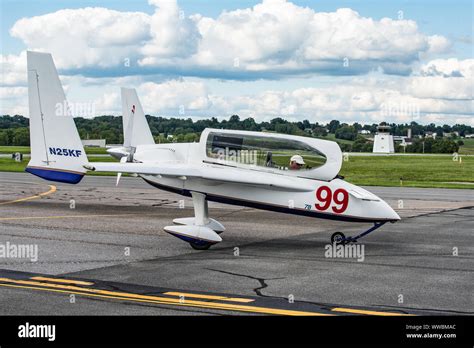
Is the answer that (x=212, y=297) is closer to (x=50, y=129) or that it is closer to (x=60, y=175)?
(x=60, y=175)

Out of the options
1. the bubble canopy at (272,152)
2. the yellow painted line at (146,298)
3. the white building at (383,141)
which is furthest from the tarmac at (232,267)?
the white building at (383,141)

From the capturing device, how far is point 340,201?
1756 cm

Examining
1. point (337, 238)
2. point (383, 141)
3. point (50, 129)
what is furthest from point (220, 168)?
point (383, 141)

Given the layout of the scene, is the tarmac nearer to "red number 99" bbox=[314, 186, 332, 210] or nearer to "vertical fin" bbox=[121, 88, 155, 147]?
"red number 99" bbox=[314, 186, 332, 210]

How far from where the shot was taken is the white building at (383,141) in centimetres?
15100

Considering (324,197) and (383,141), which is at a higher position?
(383,141)

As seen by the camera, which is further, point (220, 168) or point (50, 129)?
point (50, 129)

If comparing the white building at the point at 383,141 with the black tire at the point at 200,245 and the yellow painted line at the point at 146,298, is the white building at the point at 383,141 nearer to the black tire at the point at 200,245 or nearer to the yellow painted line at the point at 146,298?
the black tire at the point at 200,245

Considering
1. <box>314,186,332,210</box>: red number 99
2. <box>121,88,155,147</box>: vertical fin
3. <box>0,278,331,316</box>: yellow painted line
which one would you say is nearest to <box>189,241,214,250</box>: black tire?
<box>314,186,332,210</box>: red number 99

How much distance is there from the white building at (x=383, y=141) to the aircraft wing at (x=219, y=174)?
446ft

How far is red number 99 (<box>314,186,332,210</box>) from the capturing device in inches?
694

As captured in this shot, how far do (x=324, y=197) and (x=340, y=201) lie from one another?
420 millimetres

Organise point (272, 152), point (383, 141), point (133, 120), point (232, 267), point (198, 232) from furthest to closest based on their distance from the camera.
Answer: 1. point (383, 141)
2. point (133, 120)
3. point (272, 152)
4. point (198, 232)
5. point (232, 267)
